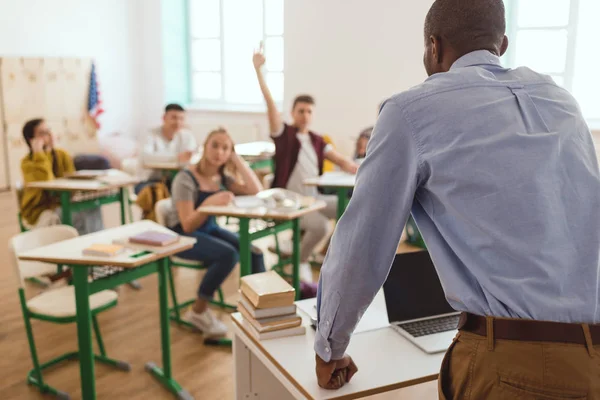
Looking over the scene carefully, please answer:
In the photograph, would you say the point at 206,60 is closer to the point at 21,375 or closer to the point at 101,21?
the point at 101,21

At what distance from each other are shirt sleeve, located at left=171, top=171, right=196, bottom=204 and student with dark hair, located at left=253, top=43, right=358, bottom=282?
1098 mm

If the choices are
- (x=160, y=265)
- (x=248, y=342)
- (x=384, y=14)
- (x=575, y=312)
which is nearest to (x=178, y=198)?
(x=160, y=265)

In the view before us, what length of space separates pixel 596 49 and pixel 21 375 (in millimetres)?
6405

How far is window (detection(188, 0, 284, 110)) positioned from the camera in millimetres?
9000

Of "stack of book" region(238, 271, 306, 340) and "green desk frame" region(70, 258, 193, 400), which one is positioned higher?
"stack of book" region(238, 271, 306, 340)

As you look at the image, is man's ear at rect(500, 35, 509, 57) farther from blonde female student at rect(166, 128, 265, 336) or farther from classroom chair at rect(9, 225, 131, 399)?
blonde female student at rect(166, 128, 265, 336)

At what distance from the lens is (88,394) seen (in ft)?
8.59

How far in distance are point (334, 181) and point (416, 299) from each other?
9.08 feet

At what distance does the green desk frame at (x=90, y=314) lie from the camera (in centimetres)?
257

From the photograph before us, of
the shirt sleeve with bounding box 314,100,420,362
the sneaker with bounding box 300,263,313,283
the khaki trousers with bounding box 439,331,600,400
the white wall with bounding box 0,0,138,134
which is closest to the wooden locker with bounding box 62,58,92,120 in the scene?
the white wall with bounding box 0,0,138,134

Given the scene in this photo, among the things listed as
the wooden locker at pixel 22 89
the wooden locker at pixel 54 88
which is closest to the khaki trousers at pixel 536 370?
the wooden locker at pixel 22 89

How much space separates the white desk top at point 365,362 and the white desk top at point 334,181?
106 inches

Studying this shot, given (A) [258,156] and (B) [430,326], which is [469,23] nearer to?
(B) [430,326]

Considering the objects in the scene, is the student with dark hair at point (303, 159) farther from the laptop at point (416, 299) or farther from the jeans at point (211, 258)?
the laptop at point (416, 299)
